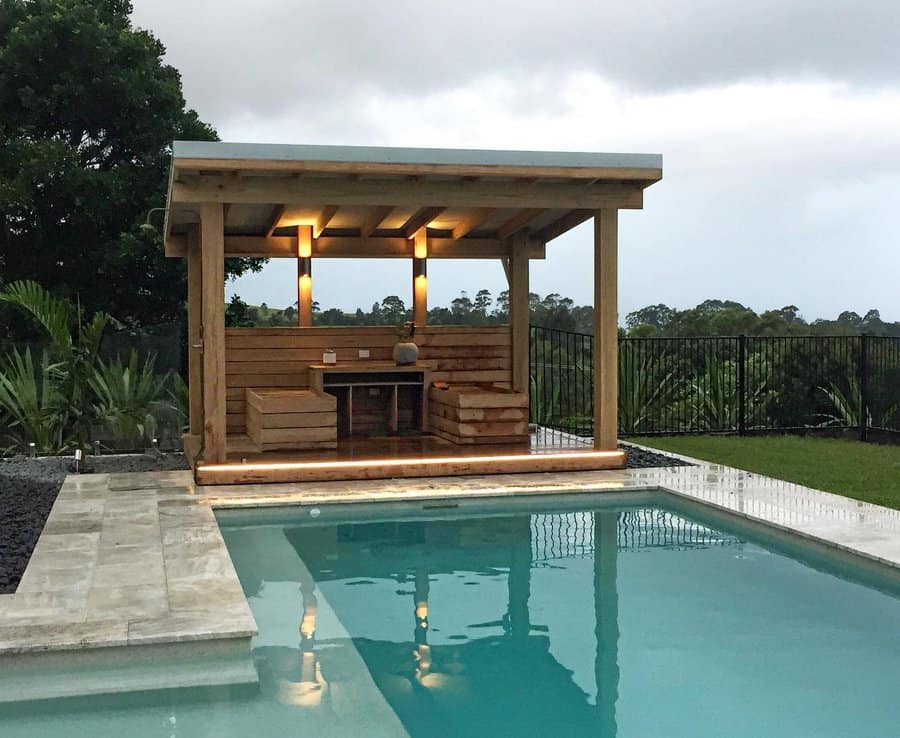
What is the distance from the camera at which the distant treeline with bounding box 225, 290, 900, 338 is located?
1395 centimetres

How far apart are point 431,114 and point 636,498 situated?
1509 cm

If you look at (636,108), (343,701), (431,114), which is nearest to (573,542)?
(343,701)

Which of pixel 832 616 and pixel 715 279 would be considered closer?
pixel 832 616

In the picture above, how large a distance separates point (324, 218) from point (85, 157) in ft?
29.8

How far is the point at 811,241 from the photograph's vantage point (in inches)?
1147

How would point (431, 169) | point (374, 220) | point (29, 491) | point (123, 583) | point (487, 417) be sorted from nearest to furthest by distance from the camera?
point (123, 583) → point (29, 491) → point (431, 169) → point (487, 417) → point (374, 220)

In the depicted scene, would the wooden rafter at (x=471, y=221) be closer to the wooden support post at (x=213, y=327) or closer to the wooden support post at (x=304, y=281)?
the wooden support post at (x=304, y=281)

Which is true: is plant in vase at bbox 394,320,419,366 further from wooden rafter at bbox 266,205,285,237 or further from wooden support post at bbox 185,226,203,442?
wooden support post at bbox 185,226,203,442

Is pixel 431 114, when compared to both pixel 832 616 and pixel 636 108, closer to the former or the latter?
pixel 636 108

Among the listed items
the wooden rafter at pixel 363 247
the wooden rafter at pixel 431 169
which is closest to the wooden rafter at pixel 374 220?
the wooden rafter at pixel 363 247

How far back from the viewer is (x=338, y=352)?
520 inches

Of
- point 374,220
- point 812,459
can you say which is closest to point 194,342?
point 374,220

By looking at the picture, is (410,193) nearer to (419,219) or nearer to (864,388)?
(419,219)

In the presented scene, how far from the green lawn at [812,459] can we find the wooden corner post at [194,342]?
18.6 ft
